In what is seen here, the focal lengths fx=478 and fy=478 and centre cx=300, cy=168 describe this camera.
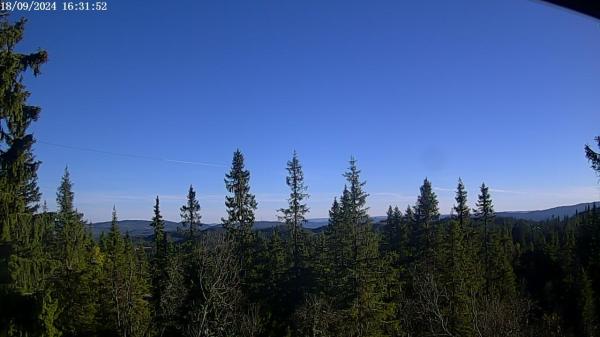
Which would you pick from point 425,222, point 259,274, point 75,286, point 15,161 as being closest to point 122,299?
point 75,286

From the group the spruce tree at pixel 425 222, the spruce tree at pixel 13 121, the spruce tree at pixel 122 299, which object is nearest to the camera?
the spruce tree at pixel 13 121

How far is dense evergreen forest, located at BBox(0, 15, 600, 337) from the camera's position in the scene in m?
12.5

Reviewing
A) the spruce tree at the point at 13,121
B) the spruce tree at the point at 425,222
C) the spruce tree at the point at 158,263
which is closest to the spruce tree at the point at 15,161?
the spruce tree at the point at 13,121

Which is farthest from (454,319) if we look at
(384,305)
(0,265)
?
(0,265)

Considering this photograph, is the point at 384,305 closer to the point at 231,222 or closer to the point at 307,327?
the point at 307,327

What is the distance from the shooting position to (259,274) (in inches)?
1382

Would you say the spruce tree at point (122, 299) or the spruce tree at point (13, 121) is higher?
the spruce tree at point (13, 121)

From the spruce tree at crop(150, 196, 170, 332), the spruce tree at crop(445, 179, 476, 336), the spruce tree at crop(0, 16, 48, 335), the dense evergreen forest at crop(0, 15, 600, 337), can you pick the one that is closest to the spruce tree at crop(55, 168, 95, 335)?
the dense evergreen forest at crop(0, 15, 600, 337)

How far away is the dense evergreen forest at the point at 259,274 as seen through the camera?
41.1 feet

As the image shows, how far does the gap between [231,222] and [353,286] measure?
1279 cm

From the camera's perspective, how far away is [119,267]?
2858cm

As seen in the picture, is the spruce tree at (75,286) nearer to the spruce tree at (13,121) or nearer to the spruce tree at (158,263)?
the spruce tree at (158,263)

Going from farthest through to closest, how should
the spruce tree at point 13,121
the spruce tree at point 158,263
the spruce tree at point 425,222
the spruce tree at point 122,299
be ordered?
the spruce tree at point 425,222
the spruce tree at point 158,263
the spruce tree at point 122,299
the spruce tree at point 13,121

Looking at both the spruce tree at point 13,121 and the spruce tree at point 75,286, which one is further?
the spruce tree at point 75,286
